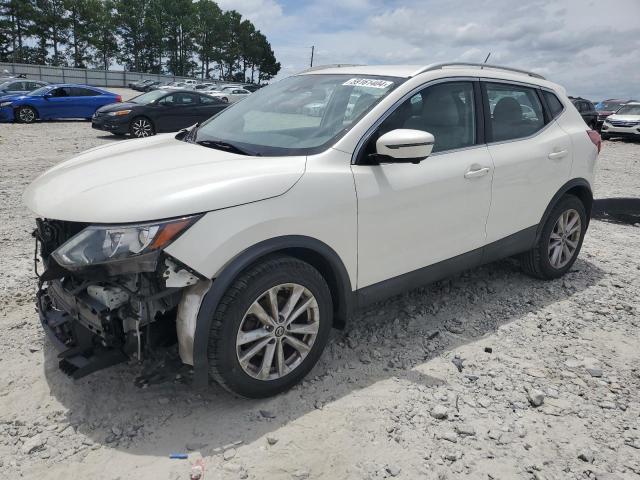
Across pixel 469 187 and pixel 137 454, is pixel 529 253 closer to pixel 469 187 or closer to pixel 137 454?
pixel 469 187

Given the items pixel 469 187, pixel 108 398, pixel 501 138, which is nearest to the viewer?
pixel 108 398

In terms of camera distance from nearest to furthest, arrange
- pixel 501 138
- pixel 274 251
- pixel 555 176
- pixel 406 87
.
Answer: pixel 274 251 < pixel 406 87 < pixel 501 138 < pixel 555 176

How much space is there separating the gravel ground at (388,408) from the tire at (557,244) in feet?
1.44

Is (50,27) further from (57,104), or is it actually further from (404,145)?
(404,145)

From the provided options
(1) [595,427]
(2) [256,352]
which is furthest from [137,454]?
(1) [595,427]

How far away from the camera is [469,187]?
3518mm

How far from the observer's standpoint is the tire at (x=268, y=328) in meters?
2.53

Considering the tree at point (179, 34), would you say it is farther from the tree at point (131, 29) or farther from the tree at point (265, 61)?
the tree at point (265, 61)

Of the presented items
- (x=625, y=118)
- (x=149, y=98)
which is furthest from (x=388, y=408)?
(x=625, y=118)

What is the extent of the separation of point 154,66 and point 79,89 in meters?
71.8

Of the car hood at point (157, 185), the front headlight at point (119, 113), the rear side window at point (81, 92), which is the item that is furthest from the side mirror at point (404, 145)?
the rear side window at point (81, 92)

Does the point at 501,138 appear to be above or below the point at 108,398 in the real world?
above

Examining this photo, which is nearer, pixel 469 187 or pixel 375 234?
pixel 375 234

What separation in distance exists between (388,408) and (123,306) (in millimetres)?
1482
